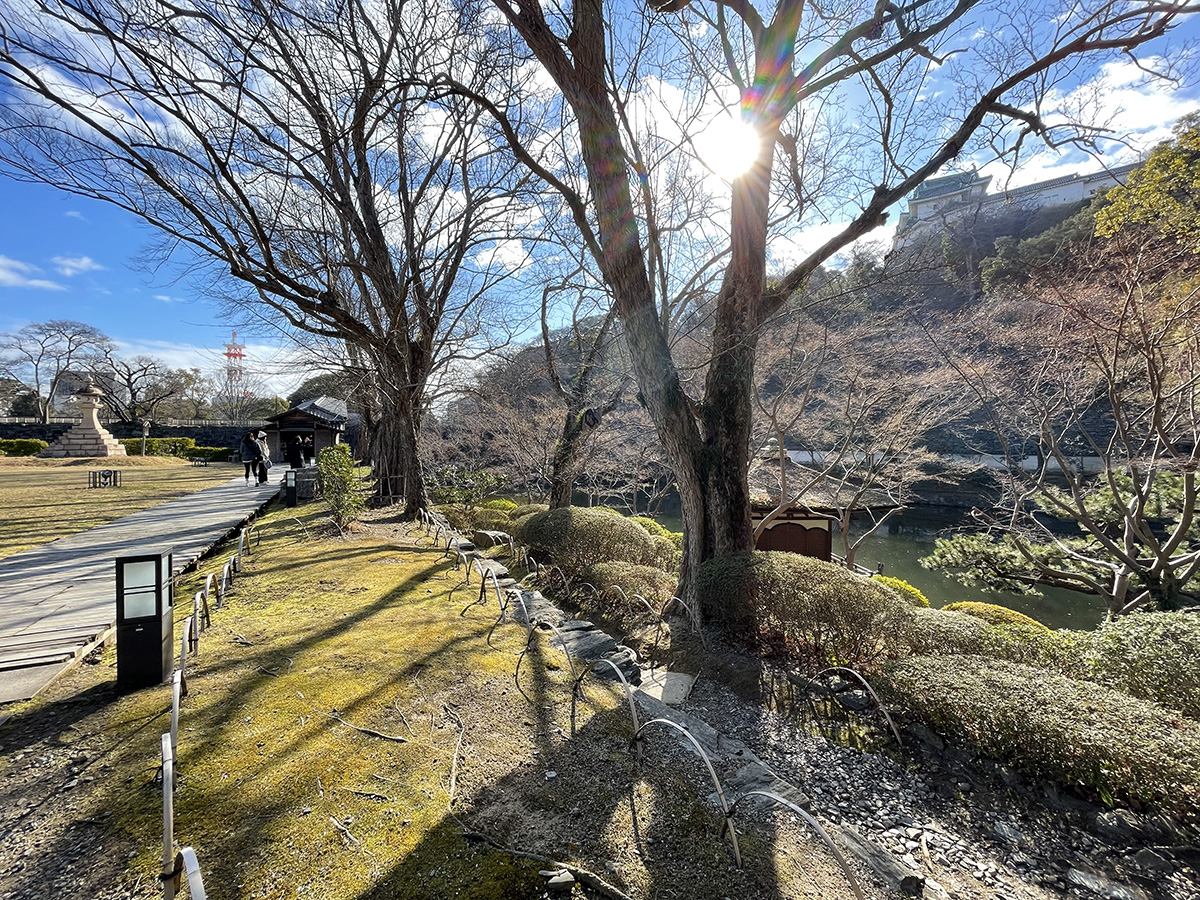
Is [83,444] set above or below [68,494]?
above

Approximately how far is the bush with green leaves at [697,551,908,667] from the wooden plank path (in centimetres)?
452

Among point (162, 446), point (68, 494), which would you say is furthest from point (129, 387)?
point (68, 494)

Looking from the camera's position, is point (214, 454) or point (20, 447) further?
point (214, 454)

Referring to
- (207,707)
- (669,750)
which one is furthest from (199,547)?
(669,750)

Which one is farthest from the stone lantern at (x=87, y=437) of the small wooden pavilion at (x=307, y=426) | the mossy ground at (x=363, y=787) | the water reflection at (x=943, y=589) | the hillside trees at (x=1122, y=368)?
the water reflection at (x=943, y=589)

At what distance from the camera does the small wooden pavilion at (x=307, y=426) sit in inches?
989

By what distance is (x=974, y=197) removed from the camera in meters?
13.8

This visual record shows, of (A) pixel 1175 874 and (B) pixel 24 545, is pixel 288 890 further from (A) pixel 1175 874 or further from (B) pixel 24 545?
(B) pixel 24 545

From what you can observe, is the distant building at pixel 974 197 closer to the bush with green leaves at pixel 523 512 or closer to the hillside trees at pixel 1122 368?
the hillside trees at pixel 1122 368

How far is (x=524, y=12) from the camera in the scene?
4449mm

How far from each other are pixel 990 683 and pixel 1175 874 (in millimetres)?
1028

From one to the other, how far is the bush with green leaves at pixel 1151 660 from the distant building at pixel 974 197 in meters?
4.40

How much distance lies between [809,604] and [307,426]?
2752 centimetres

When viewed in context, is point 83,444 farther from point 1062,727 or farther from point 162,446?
point 1062,727
